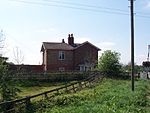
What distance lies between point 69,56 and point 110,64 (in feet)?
42.5

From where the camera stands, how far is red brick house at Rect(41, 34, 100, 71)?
2729 inches

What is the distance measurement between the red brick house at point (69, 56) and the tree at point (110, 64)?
10458 mm

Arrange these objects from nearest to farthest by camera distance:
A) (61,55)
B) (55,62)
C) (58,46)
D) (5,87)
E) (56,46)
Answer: (5,87), (55,62), (61,55), (56,46), (58,46)

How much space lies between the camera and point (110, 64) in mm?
59656

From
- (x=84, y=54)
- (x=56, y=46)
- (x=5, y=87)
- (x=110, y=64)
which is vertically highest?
(x=56, y=46)

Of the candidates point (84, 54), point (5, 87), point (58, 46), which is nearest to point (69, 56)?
point (58, 46)

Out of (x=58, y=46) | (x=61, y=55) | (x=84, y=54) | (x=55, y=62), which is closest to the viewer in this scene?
(x=55, y=62)

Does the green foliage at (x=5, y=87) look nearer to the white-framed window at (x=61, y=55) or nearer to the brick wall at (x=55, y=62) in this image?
the brick wall at (x=55, y=62)

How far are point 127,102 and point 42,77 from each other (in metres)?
31.6

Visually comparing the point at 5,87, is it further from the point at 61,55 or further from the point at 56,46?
the point at 56,46

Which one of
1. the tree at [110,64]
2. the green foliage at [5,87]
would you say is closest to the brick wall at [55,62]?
the tree at [110,64]

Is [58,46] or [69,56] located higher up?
[58,46]

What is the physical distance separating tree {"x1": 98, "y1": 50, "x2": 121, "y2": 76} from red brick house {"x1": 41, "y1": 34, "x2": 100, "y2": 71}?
1046 cm

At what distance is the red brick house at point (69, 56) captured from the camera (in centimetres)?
6931
